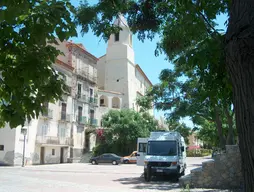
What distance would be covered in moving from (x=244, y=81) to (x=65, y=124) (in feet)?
133

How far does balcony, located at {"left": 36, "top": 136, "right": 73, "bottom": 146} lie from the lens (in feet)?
119

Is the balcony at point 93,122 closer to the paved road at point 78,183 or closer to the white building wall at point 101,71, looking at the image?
the white building wall at point 101,71

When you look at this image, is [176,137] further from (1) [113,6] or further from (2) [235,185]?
(1) [113,6]

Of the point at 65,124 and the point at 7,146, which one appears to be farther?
the point at 65,124

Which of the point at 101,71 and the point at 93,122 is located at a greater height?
the point at 101,71

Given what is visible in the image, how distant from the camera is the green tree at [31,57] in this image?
3936 millimetres

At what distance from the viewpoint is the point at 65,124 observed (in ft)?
136

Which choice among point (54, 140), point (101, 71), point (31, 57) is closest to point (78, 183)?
point (31, 57)

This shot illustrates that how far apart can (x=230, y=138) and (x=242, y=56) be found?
15.9 meters

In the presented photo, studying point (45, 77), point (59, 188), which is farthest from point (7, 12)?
point (59, 188)

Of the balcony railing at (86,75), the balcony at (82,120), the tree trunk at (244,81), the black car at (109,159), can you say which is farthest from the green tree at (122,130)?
the tree trunk at (244,81)

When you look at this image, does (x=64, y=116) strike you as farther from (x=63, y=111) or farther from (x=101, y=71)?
(x=101, y=71)

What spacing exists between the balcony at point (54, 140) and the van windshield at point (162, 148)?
21.4 metres

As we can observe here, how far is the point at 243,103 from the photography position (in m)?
2.27
